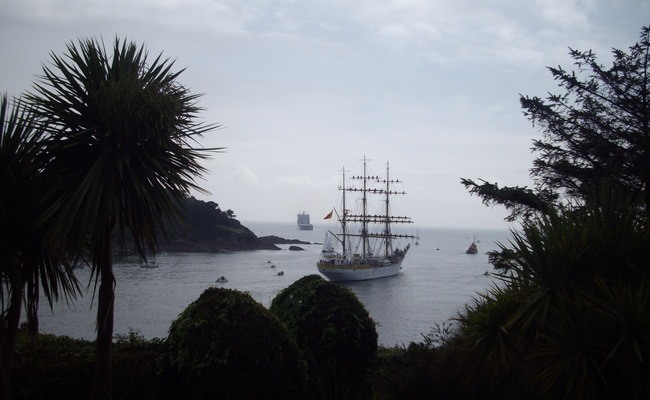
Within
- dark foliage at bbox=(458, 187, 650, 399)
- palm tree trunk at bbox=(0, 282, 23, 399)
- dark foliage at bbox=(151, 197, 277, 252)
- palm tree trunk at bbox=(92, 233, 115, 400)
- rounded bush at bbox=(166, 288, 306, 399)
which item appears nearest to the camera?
dark foliage at bbox=(458, 187, 650, 399)

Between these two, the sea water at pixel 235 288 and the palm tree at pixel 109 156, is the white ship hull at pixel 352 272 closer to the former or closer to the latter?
the sea water at pixel 235 288

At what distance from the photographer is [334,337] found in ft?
26.3

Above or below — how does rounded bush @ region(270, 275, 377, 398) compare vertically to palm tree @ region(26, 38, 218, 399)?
below

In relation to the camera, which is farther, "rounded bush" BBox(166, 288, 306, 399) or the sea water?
the sea water

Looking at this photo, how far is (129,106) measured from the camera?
550 centimetres

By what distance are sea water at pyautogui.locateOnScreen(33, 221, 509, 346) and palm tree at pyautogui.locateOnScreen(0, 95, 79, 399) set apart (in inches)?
333

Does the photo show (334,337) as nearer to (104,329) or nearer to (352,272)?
(104,329)

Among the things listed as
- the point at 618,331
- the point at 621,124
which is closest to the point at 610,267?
the point at 618,331

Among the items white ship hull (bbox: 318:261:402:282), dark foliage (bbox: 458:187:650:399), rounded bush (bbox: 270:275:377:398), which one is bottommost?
white ship hull (bbox: 318:261:402:282)

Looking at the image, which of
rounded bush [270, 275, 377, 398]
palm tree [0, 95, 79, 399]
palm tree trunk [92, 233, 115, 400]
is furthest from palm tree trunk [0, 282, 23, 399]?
rounded bush [270, 275, 377, 398]

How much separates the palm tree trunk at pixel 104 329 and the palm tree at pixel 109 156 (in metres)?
0.01

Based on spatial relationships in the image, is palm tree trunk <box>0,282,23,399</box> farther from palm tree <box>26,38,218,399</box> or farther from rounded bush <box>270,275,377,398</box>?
rounded bush <box>270,275,377,398</box>

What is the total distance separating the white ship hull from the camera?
68.4 m

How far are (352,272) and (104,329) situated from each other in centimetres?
6427
